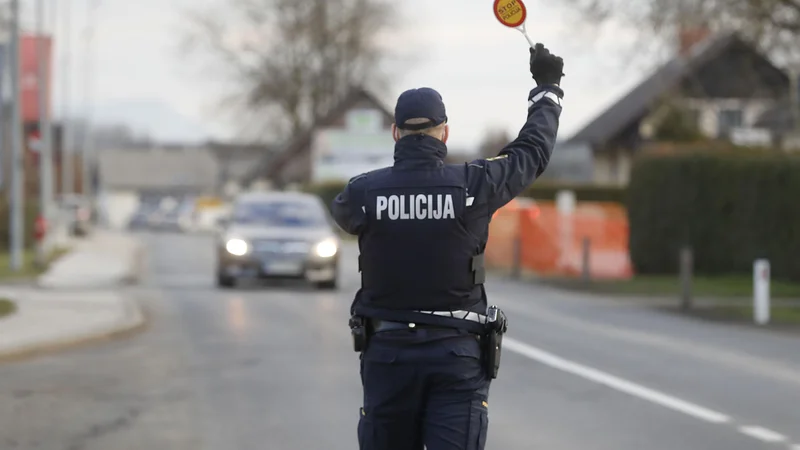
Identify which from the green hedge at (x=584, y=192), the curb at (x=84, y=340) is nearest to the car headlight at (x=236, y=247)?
the curb at (x=84, y=340)

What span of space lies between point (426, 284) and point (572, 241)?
25.7 metres

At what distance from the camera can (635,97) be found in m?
62.2

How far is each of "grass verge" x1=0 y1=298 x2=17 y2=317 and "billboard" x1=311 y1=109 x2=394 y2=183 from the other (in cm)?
5501

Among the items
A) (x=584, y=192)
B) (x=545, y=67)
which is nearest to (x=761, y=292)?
(x=545, y=67)

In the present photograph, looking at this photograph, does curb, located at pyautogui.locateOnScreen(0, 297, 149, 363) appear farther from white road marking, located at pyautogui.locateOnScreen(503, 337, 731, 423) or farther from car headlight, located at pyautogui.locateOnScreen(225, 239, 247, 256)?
car headlight, located at pyautogui.locateOnScreen(225, 239, 247, 256)

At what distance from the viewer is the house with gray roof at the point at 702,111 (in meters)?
45.1

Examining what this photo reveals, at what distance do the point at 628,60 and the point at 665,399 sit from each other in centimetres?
1713

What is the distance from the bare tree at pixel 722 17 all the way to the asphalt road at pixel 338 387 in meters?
7.26

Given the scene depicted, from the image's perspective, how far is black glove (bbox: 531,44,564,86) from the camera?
5.52 meters

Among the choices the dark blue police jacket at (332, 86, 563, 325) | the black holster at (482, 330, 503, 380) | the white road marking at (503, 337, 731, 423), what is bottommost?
the white road marking at (503, 337, 731, 423)

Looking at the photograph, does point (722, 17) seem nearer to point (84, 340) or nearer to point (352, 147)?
point (84, 340)

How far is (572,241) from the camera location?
3066cm

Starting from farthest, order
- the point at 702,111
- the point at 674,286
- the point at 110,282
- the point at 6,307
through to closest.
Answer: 1. the point at 702,111
2. the point at 110,282
3. the point at 674,286
4. the point at 6,307

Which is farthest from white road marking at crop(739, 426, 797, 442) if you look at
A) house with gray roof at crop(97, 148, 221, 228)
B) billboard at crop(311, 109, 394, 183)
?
house with gray roof at crop(97, 148, 221, 228)
